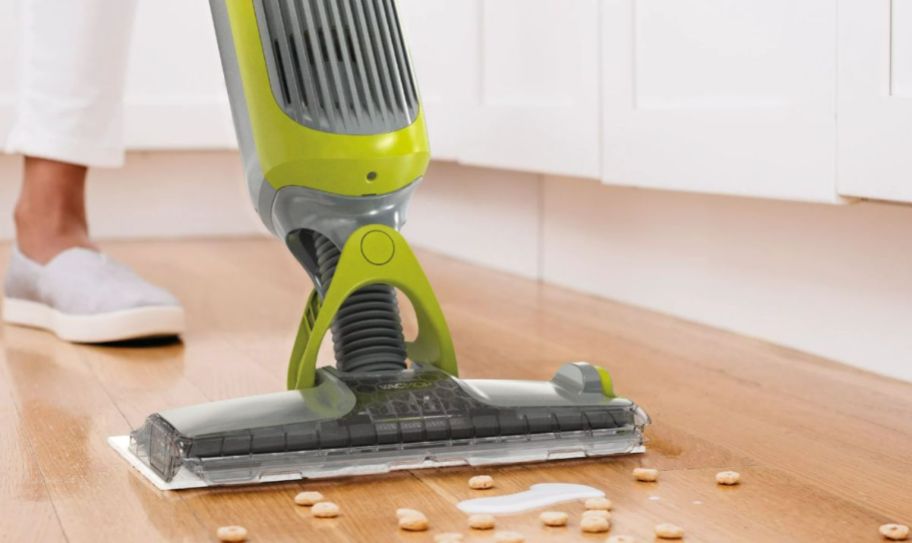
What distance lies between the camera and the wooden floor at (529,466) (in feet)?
2.79

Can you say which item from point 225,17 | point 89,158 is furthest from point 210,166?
point 225,17

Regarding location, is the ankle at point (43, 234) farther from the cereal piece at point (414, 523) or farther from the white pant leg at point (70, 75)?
the cereal piece at point (414, 523)

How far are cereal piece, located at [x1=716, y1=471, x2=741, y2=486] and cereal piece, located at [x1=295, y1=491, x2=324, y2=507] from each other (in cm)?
27

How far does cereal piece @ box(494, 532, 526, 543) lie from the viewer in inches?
31.0

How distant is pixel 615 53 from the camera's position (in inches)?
63.1

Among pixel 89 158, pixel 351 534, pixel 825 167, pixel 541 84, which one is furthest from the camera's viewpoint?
pixel 541 84

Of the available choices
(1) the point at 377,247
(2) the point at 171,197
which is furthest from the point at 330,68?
(2) the point at 171,197

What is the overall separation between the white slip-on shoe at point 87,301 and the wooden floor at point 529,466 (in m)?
0.03

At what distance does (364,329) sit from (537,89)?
2.77 ft

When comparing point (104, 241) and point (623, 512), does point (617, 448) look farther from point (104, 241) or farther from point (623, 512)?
point (104, 241)

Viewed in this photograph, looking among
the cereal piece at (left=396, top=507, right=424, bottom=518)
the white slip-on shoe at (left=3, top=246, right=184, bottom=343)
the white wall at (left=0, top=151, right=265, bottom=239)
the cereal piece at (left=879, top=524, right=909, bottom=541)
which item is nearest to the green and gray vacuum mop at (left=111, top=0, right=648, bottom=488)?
the cereal piece at (left=396, top=507, right=424, bottom=518)

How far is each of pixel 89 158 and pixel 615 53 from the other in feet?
2.18

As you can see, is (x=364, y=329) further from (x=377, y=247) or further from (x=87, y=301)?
(x=87, y=301)

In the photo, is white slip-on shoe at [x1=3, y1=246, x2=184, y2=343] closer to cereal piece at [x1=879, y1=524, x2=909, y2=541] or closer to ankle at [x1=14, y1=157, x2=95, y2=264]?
ankle at [x1=14, y1=157, x2=95, y2=264]
